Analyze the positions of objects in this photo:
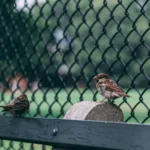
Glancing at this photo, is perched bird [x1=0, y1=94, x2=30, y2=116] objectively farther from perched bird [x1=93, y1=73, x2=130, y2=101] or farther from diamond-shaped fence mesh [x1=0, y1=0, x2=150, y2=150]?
perched bird [x1=93, y1=73, x2=130, y2=101]

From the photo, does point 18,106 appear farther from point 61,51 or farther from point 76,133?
point 61,51

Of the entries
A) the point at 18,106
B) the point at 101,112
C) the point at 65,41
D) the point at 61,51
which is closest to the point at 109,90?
the point at 101,112

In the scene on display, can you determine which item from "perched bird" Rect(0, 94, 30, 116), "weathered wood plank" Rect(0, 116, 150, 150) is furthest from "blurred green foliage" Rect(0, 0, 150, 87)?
"weathered wood plank" Rect(0, 116, 150, 150)

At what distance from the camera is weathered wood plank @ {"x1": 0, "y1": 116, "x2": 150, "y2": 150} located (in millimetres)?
2160

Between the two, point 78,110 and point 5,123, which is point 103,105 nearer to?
point 78,110

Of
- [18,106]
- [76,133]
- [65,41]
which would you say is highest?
[65,41]

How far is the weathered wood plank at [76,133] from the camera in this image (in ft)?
7.09

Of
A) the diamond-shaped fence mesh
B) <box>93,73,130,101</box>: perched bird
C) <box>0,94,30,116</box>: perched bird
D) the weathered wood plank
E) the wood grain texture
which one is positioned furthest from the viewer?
<box>0,94,30,116</box>: perched bird

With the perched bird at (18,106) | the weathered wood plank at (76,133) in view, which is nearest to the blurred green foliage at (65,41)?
the perched bird at (18,106)

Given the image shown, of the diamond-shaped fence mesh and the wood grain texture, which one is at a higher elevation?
the diamond-shaped fence mesh

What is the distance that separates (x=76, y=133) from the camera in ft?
8.03

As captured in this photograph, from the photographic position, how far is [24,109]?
3.11 meters

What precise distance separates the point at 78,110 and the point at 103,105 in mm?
116

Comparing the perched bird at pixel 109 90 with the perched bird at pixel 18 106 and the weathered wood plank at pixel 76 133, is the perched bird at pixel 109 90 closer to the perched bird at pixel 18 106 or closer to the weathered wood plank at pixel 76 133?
the weathered wood plank at pixel 76 133
